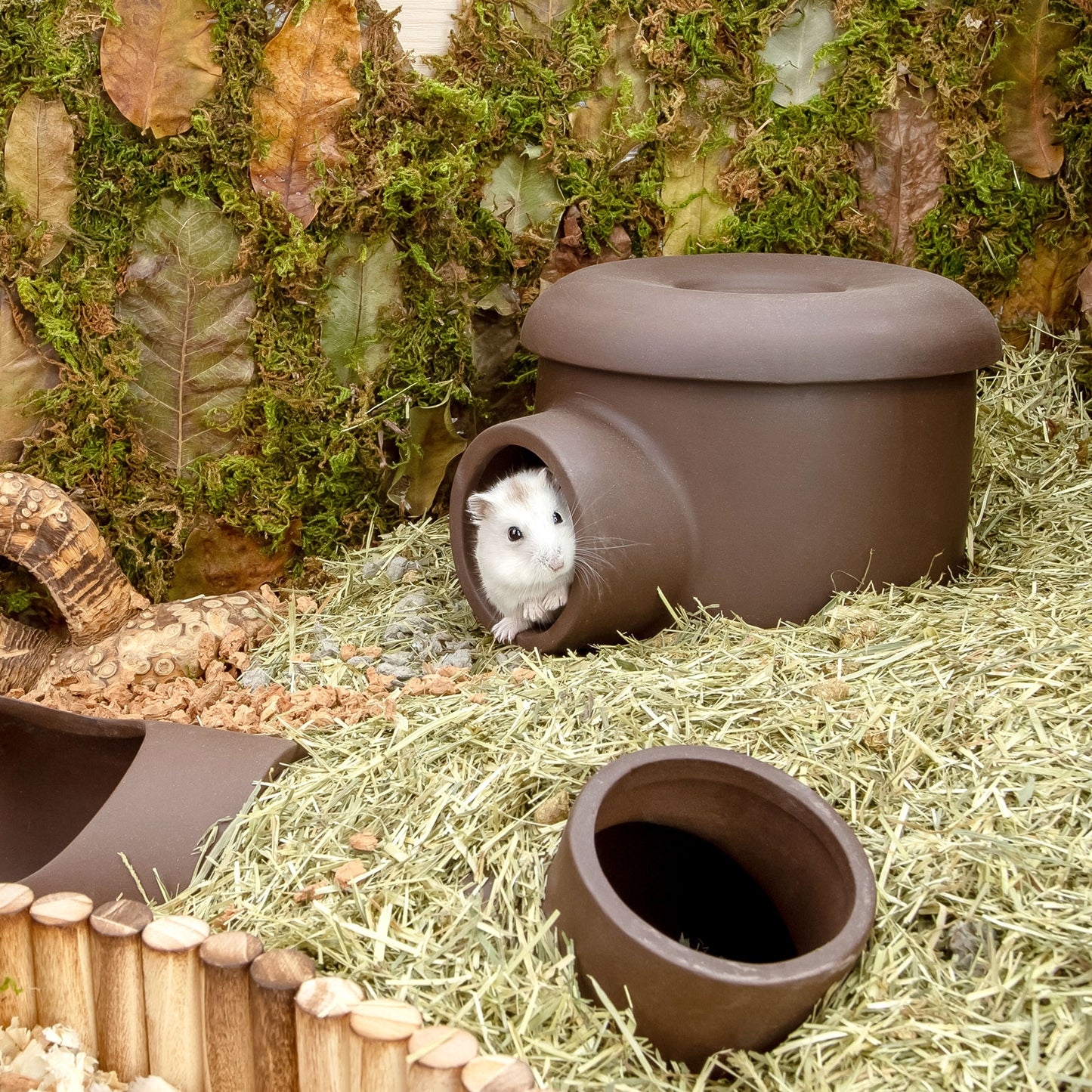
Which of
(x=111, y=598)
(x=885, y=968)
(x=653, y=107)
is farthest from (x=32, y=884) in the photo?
(x=653, y=107)

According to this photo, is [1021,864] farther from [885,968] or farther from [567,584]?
[567,584]

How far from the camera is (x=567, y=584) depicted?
378cm

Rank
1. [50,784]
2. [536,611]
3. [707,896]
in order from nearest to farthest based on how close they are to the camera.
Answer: [707,896] → [50,784] → [536,611]

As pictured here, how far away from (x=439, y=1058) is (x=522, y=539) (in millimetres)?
2046

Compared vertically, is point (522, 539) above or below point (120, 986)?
above

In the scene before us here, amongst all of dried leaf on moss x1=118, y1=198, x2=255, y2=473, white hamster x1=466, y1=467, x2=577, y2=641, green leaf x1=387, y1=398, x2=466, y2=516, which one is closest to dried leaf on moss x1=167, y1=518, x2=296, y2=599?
dried leaf on moss x1=118, y1=198, x2=255, y2=473

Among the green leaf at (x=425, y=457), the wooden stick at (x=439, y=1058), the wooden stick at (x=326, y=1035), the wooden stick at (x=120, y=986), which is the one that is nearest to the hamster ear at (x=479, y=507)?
the green leaf at (x=425, y=457)

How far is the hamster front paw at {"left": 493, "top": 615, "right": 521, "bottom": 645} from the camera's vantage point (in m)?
3.95

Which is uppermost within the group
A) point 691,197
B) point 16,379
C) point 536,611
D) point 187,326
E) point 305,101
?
point 305,101

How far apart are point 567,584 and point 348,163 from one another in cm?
192

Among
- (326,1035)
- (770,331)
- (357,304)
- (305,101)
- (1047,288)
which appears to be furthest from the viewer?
(1047,288)

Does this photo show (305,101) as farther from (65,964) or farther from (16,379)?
(65,964)

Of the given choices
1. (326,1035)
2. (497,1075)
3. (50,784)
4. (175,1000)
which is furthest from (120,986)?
(50,784)

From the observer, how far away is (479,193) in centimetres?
465
